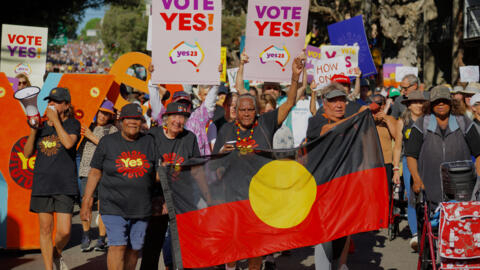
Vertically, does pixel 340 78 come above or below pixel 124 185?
above

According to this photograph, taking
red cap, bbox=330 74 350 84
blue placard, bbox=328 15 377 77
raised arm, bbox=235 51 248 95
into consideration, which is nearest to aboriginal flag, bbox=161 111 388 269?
raised arm, bbox=235 51 248 95

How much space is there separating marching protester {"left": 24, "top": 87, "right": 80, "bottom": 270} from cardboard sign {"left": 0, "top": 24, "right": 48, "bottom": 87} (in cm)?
491

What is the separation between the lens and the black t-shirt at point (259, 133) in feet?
22.7

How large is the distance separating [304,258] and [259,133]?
8.26 feet

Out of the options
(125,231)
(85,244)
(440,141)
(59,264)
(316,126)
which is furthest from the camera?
(85,244)

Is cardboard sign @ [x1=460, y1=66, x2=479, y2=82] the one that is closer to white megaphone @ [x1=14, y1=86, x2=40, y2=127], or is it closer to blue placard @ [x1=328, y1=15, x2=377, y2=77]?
blue placard @ [x1=328, y1=15, x2=377, y2=77]

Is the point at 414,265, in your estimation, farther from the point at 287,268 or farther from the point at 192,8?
the point at 192,8

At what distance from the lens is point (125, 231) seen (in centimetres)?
647

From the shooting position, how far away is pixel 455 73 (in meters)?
29.5

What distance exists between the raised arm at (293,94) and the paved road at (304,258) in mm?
2187

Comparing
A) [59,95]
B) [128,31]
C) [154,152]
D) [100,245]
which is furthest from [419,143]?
[128,31]

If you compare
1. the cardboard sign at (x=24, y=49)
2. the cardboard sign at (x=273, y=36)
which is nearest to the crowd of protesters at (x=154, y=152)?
the cardboard sign at (x=273, y=36)

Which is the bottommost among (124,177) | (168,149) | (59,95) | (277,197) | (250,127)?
(277,197)

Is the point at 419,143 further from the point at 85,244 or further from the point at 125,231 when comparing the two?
the point at 85,244
